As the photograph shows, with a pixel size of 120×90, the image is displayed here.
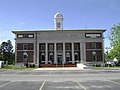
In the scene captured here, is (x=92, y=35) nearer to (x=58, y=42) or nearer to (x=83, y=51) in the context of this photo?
(x=83, y=51)

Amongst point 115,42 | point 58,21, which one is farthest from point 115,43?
point 58,21

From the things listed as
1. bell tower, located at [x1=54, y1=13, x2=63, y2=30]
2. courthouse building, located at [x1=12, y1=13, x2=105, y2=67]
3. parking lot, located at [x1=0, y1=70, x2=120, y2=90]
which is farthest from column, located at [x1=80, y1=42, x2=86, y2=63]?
parking lot, located at [x1=0, y1=70, x2=120, y2=90]

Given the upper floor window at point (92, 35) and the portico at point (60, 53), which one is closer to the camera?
the upper floor window at point (92, 35)

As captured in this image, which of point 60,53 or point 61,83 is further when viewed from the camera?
point 60,53

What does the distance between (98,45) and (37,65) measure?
19.2 meters

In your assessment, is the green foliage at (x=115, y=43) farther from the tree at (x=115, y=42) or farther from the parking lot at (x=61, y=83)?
the parking lot at (x=61, y=83)

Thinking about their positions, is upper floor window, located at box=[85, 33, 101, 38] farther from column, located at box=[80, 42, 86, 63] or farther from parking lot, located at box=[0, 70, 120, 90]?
parking lot, located at box=[0, 70, 120, 90]

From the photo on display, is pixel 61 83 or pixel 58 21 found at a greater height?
pixel 58 21

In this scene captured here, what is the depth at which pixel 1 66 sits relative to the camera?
61219mm

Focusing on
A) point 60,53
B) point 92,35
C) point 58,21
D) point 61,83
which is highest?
point 58,21

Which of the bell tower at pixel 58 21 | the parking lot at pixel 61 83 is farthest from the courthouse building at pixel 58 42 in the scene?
the parking lot at pixel 61 83

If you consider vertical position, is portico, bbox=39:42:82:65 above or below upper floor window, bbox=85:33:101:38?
below

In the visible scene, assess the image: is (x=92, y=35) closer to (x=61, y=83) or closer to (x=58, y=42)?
(x=58, y=42)

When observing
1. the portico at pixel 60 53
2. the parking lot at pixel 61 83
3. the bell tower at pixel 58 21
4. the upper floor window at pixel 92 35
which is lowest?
the parking lot at pixel 61 83
